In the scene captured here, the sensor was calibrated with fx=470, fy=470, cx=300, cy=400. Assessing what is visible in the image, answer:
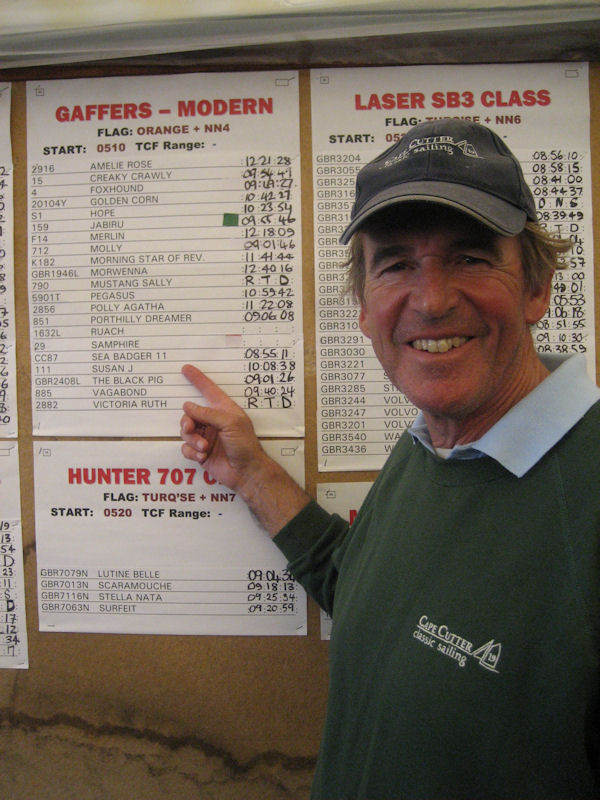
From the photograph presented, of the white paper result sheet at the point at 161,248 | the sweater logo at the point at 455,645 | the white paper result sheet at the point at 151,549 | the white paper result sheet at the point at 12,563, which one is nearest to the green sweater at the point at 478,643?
the sweater logo at the point at 455,645

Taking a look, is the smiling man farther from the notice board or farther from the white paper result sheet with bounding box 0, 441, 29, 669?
the white paper result sheet with bounding box 0, 441, 29, 669

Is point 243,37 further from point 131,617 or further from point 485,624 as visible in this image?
point 131,617

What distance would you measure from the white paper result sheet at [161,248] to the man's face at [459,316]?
11.2 inches

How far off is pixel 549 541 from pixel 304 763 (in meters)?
0.65

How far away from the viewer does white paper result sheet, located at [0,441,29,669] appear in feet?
2.77

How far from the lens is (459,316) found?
52 cm

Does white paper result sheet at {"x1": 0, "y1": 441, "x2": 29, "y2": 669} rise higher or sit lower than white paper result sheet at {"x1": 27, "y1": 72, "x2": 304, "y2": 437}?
lower

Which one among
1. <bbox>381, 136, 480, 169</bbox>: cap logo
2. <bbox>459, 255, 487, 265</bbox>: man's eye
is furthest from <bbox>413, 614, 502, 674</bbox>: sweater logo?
<bbox>381, 136, 480, 169</bbox>: cap logo

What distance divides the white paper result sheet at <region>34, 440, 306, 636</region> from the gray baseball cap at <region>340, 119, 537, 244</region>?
0.44 m

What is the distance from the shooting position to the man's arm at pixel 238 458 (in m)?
0.78

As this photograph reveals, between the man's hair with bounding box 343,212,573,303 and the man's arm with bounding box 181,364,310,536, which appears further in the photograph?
the man's arm with bounding box 181,364,310,536

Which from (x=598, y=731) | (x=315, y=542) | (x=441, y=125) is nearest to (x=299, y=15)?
(x=441, y=125)

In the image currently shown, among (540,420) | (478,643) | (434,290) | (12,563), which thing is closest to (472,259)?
(434,290)

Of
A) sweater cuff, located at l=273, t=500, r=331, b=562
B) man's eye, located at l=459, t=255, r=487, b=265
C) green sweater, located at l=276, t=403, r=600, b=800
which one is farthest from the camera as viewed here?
sweater cuff, located at l=273, t=500, r=331, b=562
